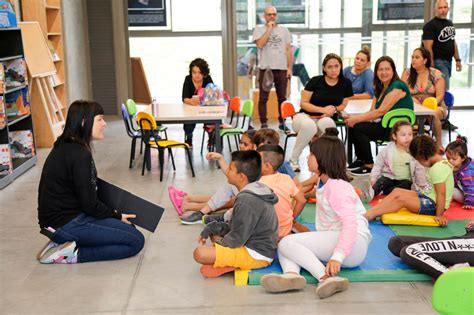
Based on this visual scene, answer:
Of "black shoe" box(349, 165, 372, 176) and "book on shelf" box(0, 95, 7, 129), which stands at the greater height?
"book on shelf" box(0, 95, 7, 129)

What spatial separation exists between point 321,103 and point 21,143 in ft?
11.4

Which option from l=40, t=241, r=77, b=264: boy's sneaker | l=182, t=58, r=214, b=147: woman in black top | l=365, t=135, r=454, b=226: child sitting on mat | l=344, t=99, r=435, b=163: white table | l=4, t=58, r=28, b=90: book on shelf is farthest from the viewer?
l=182, t=58, r=214, b=147: woman in black top

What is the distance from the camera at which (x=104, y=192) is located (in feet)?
14.3

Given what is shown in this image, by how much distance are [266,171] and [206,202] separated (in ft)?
3.35

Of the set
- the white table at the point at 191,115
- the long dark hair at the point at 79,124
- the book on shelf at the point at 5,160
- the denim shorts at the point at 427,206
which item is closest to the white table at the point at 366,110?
the white table at the point at 191,115

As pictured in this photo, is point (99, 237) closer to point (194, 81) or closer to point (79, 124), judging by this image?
point (79, 124)

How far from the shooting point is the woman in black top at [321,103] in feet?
22.3

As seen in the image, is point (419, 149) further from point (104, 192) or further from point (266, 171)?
point (104, 192)

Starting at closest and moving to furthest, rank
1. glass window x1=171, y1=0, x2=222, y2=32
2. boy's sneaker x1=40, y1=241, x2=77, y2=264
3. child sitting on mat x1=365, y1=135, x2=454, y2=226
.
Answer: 1. boy's sneaker x1=40, y1=241, x2=77, y2=264
2. child sitting on mat x1=365, y1=135, x2=454, y2=226
3. glass window x1=171, y1=0, x2=222, y2=32

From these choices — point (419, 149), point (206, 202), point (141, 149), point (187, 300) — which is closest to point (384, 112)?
point (419, 149)

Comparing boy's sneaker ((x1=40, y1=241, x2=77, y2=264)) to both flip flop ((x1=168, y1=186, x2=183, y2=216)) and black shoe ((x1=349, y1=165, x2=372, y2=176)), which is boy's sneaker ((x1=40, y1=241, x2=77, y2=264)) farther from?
black shoe ((x1=349, y1=165, x2=372, y2=176))

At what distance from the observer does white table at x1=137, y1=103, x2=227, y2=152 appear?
6625 mm

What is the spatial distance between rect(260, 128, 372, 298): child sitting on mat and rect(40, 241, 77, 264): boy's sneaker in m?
1.38

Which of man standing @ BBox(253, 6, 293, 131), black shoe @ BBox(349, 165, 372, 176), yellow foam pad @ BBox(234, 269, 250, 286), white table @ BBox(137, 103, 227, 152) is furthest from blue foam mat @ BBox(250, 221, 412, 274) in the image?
man standing @ BBox(253, 6, 293, 131)
